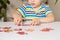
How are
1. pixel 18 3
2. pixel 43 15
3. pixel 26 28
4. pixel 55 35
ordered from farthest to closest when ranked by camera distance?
pixel 18 3 < pixel 43 15 < pixel 26 28 < pixel 55 35

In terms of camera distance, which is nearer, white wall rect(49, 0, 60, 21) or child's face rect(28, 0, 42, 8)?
child's face rect(28, 0, 42, 8)

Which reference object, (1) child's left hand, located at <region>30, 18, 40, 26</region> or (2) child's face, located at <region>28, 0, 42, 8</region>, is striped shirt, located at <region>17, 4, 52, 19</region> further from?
(1) child's left hand, located at <region>30, 18, 40, 26</region>

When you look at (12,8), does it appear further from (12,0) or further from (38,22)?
(38,22)

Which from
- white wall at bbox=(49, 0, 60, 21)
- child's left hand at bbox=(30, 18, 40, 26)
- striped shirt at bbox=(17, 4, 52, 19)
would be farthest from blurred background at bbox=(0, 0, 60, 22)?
child's left hand at bbox=(30, 18, 40, 26)

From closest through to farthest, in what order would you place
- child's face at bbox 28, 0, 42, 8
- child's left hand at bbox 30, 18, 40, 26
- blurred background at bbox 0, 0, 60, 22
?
child's left hand at bbox 30, 18, 40, 26
child's face at bbox 28, 0, 42, 8
blurred background at bbox 0, 0, 60, 22

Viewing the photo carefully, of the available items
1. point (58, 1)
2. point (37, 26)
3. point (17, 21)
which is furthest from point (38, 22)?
point (58, 1)

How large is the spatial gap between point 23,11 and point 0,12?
42 centimetres

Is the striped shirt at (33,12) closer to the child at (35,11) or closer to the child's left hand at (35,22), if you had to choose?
the child at (35,11)

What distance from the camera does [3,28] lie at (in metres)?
1.12

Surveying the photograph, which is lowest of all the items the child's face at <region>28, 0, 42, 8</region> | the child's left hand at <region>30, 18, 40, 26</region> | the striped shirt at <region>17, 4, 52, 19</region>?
the child's left hand at <region>30, 18, 40, 26</region>

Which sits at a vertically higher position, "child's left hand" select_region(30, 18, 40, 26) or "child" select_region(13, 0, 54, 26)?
"child" select_region(13, 0, 54, 26)

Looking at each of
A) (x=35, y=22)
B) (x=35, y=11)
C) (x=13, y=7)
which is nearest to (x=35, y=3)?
(x=35, y=11)

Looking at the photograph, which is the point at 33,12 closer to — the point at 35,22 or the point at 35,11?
the point at 35,11

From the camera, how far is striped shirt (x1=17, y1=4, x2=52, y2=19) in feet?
4.64
